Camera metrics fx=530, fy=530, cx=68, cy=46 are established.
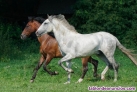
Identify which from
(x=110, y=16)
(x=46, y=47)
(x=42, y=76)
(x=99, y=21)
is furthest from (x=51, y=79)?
(x=110, y=16)

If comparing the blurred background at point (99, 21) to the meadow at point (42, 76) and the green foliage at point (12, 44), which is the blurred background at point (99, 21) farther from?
the meadow at point (42, 76)

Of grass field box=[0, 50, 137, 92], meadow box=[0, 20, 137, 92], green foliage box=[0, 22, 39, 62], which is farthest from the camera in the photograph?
green foliage box=[0, 22, 39, 62]

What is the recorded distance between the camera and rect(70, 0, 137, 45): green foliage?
2488cm

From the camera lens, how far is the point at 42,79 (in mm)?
14703

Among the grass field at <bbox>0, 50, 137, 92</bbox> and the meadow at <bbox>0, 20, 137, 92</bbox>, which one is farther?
the meadow at <bbox>0, 20, 137, 92</bbox>

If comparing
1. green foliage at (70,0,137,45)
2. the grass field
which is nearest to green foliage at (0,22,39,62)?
the grass field

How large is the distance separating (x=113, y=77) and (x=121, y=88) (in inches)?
114

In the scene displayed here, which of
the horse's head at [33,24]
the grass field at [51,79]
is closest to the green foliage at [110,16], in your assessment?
the grass field at [51,79]

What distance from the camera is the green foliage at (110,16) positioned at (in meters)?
24.9

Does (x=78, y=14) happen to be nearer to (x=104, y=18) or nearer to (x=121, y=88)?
(x=104, y=18)

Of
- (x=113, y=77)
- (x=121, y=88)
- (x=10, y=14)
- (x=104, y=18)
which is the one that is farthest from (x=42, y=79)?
(x=10, y=14)

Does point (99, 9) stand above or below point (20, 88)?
below

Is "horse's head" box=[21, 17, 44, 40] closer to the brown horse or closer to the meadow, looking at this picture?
the brown horse

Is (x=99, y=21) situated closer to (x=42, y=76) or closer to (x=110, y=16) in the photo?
(x=110, y=16)
